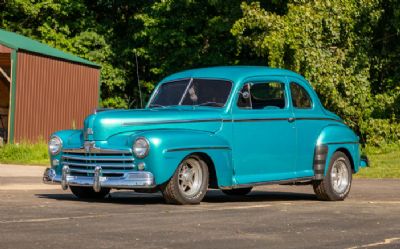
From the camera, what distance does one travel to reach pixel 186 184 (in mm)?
12383

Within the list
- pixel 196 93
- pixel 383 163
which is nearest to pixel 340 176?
pixel 196 93

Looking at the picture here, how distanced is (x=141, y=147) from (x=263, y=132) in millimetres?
2154

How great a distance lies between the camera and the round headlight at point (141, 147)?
11969 millimetres

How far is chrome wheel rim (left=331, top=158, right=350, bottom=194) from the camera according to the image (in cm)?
1433

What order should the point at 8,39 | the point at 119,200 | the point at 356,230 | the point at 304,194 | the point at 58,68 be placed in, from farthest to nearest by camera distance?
1. the point at 58,68
2. the point at 8,39
3. the point at 304,194
4. the point at 119,200
5. the point at 356,230

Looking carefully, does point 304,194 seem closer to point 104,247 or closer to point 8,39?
point 104,247

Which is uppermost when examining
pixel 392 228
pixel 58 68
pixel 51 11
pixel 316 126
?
pixel 51 11

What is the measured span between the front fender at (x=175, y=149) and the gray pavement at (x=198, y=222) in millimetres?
475

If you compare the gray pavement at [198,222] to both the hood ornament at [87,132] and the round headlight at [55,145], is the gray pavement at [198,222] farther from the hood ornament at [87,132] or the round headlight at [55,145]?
the hood ornament at [87,132]

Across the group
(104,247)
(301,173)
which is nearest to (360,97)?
(301,173)

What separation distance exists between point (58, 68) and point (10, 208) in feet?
73.9

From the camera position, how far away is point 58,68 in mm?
33688

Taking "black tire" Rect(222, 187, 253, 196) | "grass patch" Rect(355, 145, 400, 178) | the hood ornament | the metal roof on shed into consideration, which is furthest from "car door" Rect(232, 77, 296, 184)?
the metal roof on shed

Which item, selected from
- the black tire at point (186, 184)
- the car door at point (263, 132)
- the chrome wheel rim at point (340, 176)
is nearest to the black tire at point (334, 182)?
the chrome wheel rim at point (340, 176)
